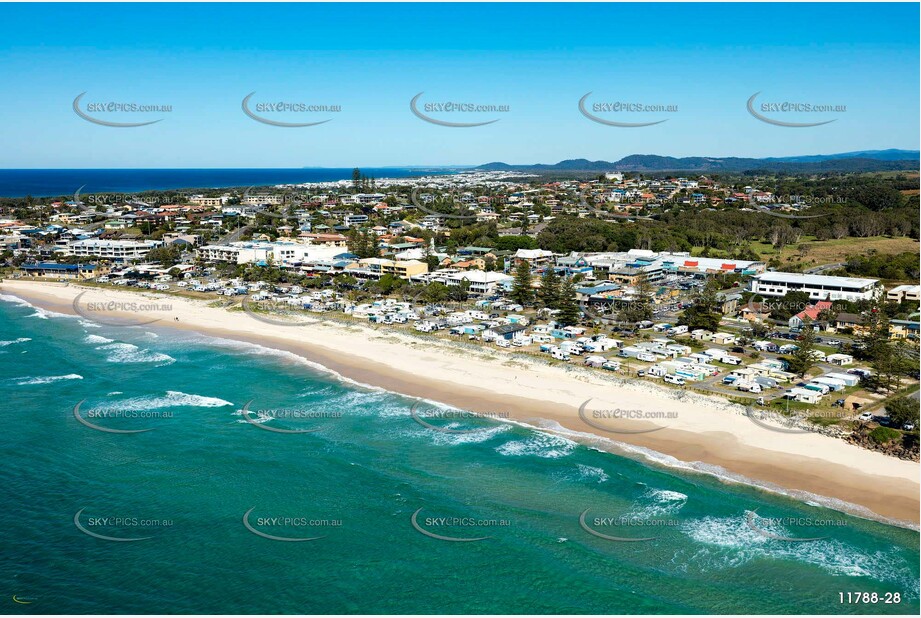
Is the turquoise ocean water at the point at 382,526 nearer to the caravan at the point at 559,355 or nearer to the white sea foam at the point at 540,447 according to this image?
the white sea foam at the point at 540,447

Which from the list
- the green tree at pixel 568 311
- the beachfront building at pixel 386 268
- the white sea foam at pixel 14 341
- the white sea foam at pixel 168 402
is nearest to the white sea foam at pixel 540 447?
the white sea foam at pixel 168 402

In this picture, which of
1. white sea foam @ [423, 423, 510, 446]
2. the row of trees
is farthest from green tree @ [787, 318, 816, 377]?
white sea foam @ [423, 423, 510, 446]

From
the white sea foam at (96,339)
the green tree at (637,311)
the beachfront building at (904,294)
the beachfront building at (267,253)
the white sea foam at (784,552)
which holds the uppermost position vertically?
the beachfront building at (267,253)

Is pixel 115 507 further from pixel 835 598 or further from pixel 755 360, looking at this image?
pixel 755 360

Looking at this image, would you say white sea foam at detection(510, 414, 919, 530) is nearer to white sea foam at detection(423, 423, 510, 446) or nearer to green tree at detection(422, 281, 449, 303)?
white sea foam at detection(423, 423, 510, 446)

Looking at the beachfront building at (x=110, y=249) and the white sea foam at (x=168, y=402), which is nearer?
the white sea foam at (x=168, y=402)
